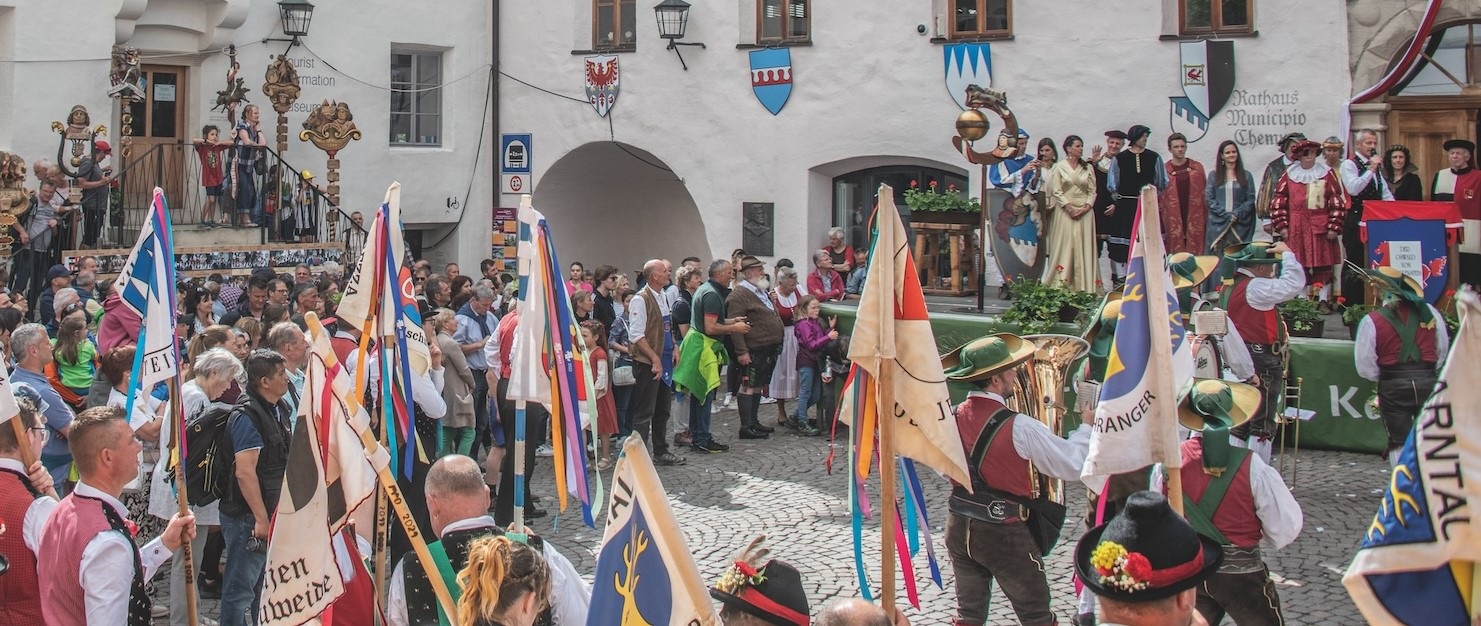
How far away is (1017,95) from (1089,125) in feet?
3.19

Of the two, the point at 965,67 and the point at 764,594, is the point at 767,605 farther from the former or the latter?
the point at 965,67

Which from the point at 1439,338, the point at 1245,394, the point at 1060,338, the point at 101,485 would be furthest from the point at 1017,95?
the point at 101,485

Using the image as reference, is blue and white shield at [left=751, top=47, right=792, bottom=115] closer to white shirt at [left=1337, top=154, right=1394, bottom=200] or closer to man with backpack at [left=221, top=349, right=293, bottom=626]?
white shirt at [left=1337, top=154, right=1394, bottom=200]

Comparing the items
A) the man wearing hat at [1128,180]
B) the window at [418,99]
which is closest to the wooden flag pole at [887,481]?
the man wearing hat at [1128,180]

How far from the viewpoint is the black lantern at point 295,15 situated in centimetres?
1975

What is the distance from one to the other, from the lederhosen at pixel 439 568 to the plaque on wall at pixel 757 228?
588 inches

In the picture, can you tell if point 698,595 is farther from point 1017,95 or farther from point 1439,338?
point 1017,95

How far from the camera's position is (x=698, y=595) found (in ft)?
14.1

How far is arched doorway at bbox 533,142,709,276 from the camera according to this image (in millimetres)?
22562

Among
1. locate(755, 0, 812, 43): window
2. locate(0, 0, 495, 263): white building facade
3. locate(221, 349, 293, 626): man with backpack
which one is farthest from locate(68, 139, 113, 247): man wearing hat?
locate(221, 349, 293, 626): man with backpack

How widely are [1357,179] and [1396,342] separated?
5379 millimetres

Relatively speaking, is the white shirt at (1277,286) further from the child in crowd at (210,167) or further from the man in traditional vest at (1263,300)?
the child in crowd at (210,167)

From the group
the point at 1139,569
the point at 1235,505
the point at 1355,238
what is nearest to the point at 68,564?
the point at 1139,569

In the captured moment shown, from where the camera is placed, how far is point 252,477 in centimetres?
741
